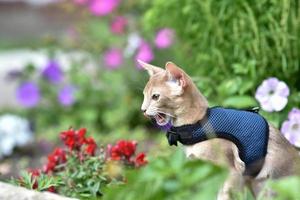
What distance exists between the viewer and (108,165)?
163 inches

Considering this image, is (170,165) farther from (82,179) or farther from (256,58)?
(256,58)

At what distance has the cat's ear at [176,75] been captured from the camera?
11.5 ft

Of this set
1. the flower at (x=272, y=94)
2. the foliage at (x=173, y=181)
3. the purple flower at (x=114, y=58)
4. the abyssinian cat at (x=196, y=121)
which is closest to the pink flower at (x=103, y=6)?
the purple flower at (x=114, y=58)

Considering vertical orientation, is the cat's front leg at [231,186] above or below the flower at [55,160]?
above

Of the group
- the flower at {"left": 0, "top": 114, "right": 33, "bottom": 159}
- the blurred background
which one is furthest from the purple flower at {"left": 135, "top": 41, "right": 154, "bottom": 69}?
the flower at {"left": 0, "top": 114, "right": 33, "bottom": 159}

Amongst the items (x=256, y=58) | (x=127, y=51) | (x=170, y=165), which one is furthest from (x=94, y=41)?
(x=170, y=165)

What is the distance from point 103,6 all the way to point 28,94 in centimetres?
108

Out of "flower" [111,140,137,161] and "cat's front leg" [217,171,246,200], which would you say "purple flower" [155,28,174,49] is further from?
"cat's front leg" [217,171,246,200]

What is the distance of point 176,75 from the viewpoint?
3533 millimetres

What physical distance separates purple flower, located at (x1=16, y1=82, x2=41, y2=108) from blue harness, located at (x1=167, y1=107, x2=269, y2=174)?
4258 millimetres

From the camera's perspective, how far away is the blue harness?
11.8ft

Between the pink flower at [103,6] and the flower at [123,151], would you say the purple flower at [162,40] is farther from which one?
the flower at [123,151]

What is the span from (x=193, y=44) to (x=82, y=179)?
1.75 meters

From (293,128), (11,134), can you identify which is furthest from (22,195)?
(11,134)
